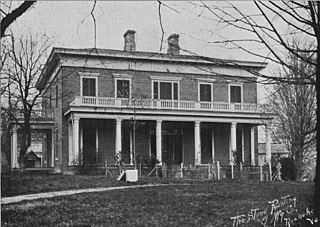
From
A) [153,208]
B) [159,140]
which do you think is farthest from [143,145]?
[153,208]

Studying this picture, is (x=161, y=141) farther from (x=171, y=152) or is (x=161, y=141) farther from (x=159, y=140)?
(x=159, y=140)

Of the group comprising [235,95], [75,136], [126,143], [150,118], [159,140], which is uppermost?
[235,95]

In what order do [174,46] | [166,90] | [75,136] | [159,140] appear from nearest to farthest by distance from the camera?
[174,46] → [75,136] → [159,140] → [166,90]

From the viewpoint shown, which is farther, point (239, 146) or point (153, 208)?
point (239, 146)

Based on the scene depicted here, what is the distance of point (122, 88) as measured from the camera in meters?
25.0

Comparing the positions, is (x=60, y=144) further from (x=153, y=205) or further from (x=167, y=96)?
(x=153, y=205)

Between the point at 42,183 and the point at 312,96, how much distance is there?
6.27 meters

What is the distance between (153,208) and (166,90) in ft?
59.6

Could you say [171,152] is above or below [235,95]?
below

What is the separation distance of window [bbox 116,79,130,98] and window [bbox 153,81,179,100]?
1.63 m

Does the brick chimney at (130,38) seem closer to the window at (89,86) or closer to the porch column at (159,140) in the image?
the porch column at (159,140)

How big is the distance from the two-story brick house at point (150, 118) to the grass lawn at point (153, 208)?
1126 cm

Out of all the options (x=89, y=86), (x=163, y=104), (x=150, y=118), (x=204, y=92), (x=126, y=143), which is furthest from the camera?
(x=204, y=92)

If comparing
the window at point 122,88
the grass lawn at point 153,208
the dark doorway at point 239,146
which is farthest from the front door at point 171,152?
the grass lawn at point 153,208
